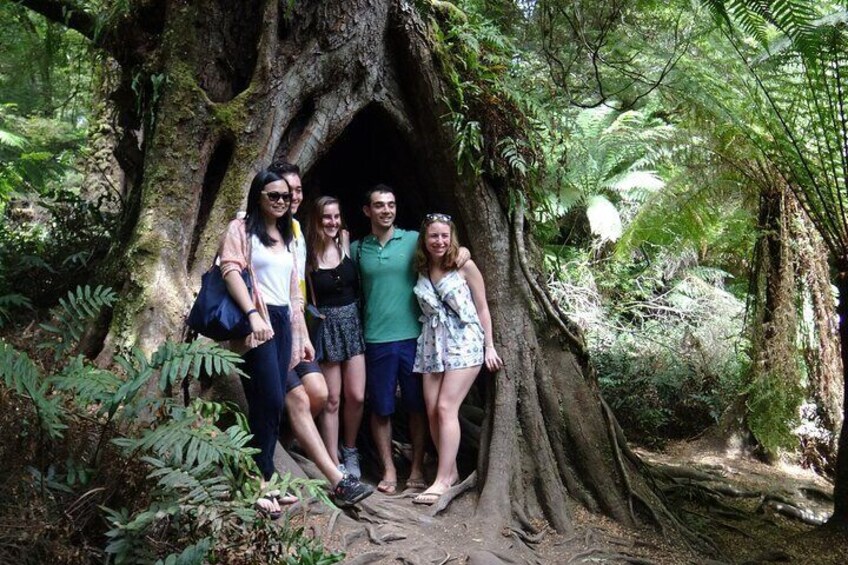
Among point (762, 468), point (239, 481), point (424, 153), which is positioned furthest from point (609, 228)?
point (239, 481)

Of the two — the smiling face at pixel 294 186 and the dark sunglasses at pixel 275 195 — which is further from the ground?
the smiling face at pixel 294 186

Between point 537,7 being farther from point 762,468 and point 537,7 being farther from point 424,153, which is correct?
point 762,468

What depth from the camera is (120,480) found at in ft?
10.3

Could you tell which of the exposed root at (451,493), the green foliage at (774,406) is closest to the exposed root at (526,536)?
the exposed root at (451,493)

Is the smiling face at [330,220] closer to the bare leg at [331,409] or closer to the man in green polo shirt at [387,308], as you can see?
the man in green polo shirt at [387,308]

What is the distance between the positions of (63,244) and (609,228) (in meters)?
7.87

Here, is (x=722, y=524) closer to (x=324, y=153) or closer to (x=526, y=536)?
(x=526, y=536)

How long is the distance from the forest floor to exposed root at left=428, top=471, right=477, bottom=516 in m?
0.04

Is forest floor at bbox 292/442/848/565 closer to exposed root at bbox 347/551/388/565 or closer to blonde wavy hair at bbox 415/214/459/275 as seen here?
exposed root at bbox 347/551/388/565

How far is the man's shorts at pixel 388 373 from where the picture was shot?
208 inches

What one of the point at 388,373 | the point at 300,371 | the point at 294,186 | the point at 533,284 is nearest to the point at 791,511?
the point at 533,284

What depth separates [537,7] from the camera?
6777 mm

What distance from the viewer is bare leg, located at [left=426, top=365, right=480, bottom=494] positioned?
5.11 m

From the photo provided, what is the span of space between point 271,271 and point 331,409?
4.46ft
